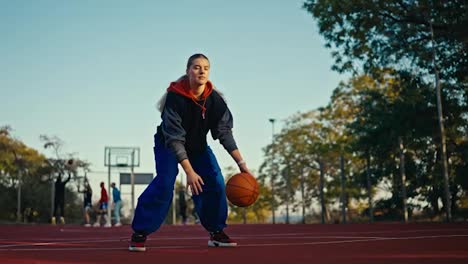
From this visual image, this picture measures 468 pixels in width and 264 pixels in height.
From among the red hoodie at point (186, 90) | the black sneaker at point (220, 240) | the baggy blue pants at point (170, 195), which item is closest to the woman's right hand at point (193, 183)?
the baggy blue pants at point (170, 195)

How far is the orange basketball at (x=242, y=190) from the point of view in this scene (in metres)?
5.69

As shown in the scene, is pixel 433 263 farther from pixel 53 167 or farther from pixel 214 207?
pixel 53 167

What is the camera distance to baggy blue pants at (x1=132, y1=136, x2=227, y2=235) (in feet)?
18.9

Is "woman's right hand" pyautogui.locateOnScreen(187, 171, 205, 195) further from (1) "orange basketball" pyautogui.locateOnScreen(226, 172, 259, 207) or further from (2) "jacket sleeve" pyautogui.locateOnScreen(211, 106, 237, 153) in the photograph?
(2) "jacket sleeve" pyautogui.locateOnScreen(211, 106, 237, 153)

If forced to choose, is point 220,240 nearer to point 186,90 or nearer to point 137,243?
point 137,243

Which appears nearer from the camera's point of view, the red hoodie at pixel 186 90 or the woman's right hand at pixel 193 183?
the woman's right hand at pixel 193 183

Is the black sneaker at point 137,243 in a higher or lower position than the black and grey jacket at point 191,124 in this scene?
lower

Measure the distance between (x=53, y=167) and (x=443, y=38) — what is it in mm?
27325

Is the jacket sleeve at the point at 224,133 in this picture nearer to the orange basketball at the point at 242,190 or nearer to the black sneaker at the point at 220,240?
the orange basketball at the point at 242,190

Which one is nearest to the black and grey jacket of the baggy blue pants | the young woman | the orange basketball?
the young woman

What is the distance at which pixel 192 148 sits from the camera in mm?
5941

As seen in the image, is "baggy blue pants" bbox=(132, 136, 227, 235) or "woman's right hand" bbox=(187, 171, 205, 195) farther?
"baggy blue pants" bbox=(132, 136, 227, 235)

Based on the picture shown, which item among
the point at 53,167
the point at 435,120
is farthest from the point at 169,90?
the point at 53,167

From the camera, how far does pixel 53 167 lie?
38.9m
